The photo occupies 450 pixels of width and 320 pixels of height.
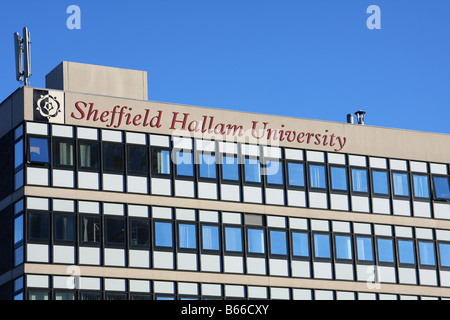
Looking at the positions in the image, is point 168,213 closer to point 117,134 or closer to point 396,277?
point 117,134

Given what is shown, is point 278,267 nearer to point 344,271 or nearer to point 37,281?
point 344,271

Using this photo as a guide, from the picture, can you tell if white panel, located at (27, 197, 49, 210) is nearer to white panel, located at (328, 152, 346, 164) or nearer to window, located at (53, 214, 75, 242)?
window, located at (53, 214, 75, 242)

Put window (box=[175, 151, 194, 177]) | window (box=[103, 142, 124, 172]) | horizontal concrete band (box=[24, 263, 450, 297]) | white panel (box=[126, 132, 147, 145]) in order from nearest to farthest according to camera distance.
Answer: horizontal concrete band (box=[24, 263, 450, 297]) → window (box=[103, 142, 124, 172]) → white panel (box=[126, 132, 147, 145]) → window (box=[175, 151, 194, 177])

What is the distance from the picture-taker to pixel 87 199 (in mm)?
42469

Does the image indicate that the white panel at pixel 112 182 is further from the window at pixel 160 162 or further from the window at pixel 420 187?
the window at pixel 420 187

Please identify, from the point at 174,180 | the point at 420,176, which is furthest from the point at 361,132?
the point at 174,180

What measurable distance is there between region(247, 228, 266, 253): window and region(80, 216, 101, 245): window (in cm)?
768

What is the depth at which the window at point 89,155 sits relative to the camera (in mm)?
43000

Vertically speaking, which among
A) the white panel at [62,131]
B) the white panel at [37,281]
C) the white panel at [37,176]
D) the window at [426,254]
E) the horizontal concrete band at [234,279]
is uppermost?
the white panel at [62,131]

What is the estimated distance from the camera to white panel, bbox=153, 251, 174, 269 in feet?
142

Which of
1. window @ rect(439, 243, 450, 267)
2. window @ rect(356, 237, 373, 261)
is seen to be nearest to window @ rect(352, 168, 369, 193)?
window @ rect(356, 237, 373, 261)

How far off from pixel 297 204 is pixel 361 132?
5950 mm

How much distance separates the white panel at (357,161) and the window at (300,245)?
197 inches

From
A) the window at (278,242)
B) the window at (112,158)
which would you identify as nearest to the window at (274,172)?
the window at (278,242)
